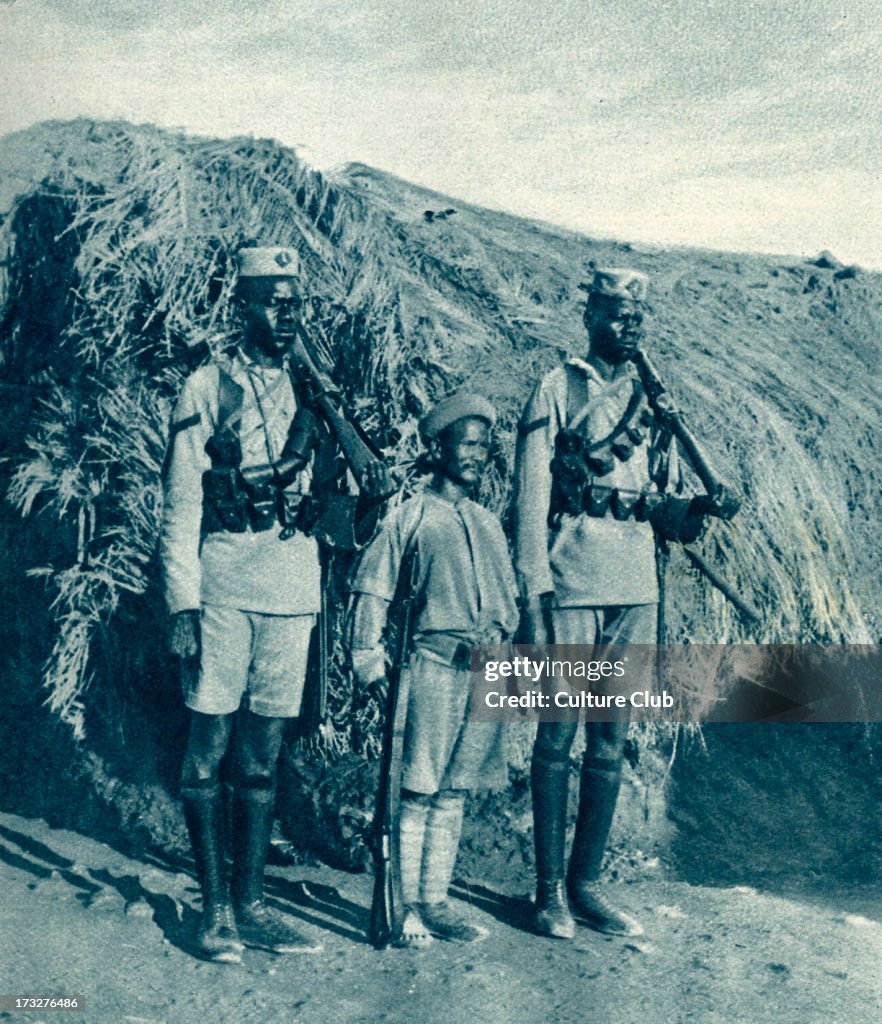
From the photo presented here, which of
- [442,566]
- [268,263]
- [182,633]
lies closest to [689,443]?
[442,566]

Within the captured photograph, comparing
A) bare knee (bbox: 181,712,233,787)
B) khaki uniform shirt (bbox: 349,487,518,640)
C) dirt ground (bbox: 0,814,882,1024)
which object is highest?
khaki uniform shirt (bbox: 349,487,518,640)

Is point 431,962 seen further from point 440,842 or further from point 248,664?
point 248,664

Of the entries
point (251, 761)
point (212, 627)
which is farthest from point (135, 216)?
point (251, 761)

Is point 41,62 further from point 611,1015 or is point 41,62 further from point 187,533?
point 611,1015

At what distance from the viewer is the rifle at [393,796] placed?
14.6 ft

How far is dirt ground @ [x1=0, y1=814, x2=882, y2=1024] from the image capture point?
444cm

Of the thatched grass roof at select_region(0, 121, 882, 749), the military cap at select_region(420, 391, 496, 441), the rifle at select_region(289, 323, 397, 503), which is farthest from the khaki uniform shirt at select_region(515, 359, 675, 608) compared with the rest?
the rifle at select_region(289, 323, 397, 503)

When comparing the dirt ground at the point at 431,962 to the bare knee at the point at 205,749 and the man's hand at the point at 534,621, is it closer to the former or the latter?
the bare knee at the point at 205,749

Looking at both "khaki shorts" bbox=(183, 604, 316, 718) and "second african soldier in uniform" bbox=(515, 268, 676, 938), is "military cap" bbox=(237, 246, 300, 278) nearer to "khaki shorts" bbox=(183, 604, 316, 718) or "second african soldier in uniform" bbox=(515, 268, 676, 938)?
"second african soldier in uniform" bbox=(515, 268, 676, 938)

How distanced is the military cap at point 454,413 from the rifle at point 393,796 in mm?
440

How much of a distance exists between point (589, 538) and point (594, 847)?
1239 millimetres

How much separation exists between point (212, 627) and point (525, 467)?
1317 millimetres

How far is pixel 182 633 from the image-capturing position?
14.3ft

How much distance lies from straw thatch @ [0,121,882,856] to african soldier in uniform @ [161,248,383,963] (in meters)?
0.52
